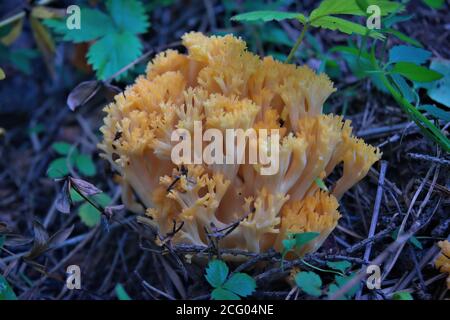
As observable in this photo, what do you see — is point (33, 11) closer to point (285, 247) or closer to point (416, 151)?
point (285, 247)

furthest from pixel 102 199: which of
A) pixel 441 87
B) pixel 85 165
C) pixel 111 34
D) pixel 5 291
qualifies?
pixel 441 87

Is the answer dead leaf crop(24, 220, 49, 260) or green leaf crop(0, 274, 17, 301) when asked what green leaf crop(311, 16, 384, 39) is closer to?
dead leaf crop(24, 220, 49, 260)

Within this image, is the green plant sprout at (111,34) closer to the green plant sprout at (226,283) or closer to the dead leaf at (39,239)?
the dead leaf at (39,239)

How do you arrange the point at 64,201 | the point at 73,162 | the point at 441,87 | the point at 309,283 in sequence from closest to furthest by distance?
the point at 309,283 → the point at 64,201 → the point at 441,87 → the point at 73,162

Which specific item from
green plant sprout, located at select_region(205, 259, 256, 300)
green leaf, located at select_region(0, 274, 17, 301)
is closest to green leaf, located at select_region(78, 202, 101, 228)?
green leaf, located at select_region(0, 274, 17, 301)

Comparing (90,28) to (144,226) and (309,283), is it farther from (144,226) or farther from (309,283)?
(309,283)

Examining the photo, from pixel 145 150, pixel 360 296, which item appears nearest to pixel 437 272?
pixel 360 296

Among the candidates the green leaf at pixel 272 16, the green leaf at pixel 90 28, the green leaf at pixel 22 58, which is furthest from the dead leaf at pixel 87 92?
the green leaf at pixel 22 58
